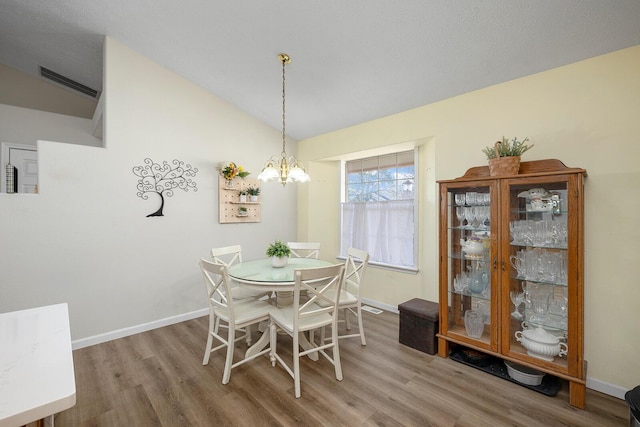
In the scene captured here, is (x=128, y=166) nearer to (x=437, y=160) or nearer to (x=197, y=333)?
(x=197, y=333)

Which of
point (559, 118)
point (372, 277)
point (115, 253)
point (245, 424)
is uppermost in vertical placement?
point (559, 118)

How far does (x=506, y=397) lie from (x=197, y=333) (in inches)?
114

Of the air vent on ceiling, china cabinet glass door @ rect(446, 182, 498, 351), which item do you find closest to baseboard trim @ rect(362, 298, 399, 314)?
china cabinet glass door @ rect(446, 182, 498, 351)

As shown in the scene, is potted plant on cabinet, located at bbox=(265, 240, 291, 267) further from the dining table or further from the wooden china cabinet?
the wooden china cabinet

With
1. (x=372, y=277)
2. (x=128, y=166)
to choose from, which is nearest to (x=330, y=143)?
(x=372, y=277)

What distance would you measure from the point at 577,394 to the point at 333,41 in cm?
324

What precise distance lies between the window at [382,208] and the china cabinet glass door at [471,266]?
92cm

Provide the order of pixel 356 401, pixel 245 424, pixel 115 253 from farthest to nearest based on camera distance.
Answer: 1. pixel 115 253
2. pixel 356 401
3. pixel 245 424

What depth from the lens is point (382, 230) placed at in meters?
3.88

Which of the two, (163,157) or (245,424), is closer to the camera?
(245,424)

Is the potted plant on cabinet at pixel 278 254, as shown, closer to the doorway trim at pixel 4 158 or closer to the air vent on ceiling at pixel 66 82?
the doorway trim at pixel 4 158

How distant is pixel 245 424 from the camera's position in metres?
1.76

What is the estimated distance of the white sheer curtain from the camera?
11.9 feet

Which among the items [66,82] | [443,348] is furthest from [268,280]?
[66,82]
